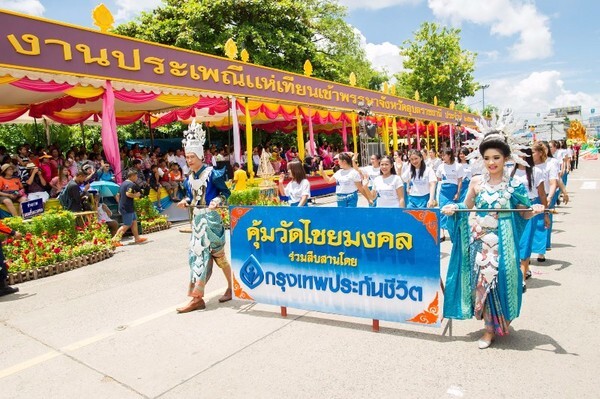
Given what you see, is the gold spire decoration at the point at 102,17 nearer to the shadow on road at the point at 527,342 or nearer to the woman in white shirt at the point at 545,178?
the woman in white shirt at the point at 545,178

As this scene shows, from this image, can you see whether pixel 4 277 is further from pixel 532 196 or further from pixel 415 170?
pixel 532 196

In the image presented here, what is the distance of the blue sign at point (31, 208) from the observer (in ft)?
27.3

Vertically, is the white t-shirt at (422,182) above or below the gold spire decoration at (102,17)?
below

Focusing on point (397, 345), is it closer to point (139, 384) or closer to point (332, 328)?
point (332, 328)

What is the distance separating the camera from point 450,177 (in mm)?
7770

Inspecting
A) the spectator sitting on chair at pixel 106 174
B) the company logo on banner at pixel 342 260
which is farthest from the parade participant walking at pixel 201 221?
the spectator sitting on chair at pixel 106 174

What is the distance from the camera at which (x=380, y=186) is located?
6371mm

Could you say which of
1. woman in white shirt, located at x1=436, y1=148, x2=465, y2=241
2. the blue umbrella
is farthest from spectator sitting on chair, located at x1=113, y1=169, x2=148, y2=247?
woman in white shirt, located at x1=436, y1=148, x2=465, y2=241

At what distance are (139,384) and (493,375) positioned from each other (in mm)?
2619

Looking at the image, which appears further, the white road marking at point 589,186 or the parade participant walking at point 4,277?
the white road marking at point 589,186

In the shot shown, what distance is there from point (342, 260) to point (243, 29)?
74.4 ft

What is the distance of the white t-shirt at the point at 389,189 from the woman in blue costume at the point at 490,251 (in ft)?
8.05

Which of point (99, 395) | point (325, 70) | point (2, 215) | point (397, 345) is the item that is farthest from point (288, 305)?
point (325, 70)

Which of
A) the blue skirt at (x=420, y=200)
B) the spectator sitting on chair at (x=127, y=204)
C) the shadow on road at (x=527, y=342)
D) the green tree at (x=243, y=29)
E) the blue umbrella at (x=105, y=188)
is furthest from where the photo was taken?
the green tree at (x=243, y=29)
